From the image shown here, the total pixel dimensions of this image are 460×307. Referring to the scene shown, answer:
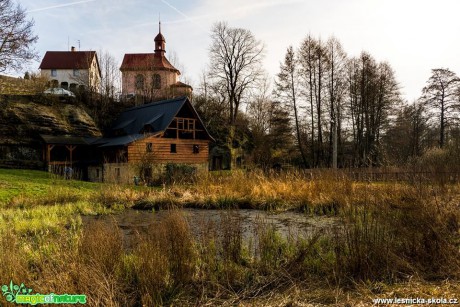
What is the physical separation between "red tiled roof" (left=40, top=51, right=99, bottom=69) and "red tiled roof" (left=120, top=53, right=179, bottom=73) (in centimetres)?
484

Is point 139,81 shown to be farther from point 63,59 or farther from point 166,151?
point 166,151

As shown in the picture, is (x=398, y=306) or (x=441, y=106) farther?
(x=441, y=106)

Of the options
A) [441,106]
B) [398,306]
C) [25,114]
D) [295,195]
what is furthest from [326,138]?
[398,306]

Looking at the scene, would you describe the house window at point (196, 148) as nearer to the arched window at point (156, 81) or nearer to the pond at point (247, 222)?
the arched window at point (156, 81)

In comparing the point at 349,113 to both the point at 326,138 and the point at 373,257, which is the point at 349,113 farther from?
the point at 373,257

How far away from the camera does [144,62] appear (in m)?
48.5

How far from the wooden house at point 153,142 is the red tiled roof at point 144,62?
43.6 ft

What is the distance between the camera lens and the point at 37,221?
934cm

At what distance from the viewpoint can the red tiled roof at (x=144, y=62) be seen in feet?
155

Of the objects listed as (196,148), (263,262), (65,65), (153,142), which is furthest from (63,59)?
(263,262)

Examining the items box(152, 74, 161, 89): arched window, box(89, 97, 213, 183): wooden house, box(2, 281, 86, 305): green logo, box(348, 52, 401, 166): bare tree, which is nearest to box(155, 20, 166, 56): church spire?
box(152, 74, 161, 89): arched window

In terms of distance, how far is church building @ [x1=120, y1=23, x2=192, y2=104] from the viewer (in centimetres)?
4484

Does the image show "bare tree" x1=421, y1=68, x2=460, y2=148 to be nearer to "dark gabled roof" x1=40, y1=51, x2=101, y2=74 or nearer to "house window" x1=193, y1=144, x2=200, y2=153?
"house window" x1=193, y1=144, x2=200, y2=153

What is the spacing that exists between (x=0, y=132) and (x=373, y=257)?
107 ft
